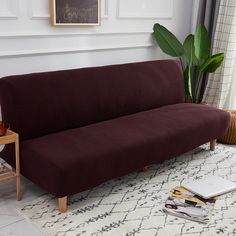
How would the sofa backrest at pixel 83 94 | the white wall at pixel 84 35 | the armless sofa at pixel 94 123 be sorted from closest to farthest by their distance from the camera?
the armless sofa at pixel 94 123, the sofa backrest at pixel 83 94, the white wall at pixel 84 35

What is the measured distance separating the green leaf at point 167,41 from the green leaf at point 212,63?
25 centimetres

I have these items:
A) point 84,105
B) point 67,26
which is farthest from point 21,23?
point 84,105

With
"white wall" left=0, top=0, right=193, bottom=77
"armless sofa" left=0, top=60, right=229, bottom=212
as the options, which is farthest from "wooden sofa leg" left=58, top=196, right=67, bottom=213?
"white wall" left=0, top=0, right=193, bottom=77

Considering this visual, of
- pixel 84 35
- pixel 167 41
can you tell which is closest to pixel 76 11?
pixel 84 35

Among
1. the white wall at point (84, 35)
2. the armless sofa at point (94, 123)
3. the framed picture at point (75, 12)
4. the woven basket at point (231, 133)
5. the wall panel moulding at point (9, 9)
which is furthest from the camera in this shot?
the woven basket at point (231, 133)

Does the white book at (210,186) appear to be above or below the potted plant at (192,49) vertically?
below

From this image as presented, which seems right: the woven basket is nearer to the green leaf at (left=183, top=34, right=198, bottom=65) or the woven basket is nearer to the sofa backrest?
the sofa backrest

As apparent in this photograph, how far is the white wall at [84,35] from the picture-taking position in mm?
2650

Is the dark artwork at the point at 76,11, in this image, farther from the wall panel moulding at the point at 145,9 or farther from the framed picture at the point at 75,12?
the wall panel moulding at the point at 145,9

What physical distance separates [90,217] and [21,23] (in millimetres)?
1445

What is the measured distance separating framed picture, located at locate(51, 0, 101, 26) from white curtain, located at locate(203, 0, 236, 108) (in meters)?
1.38

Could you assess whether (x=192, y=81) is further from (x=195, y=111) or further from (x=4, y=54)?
(x=4, y=54)

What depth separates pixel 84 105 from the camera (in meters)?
2.73

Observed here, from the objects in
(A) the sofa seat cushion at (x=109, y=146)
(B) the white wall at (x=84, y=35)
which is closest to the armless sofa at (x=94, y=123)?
(A) the sofa seat cushion at (x=109, y=146)
